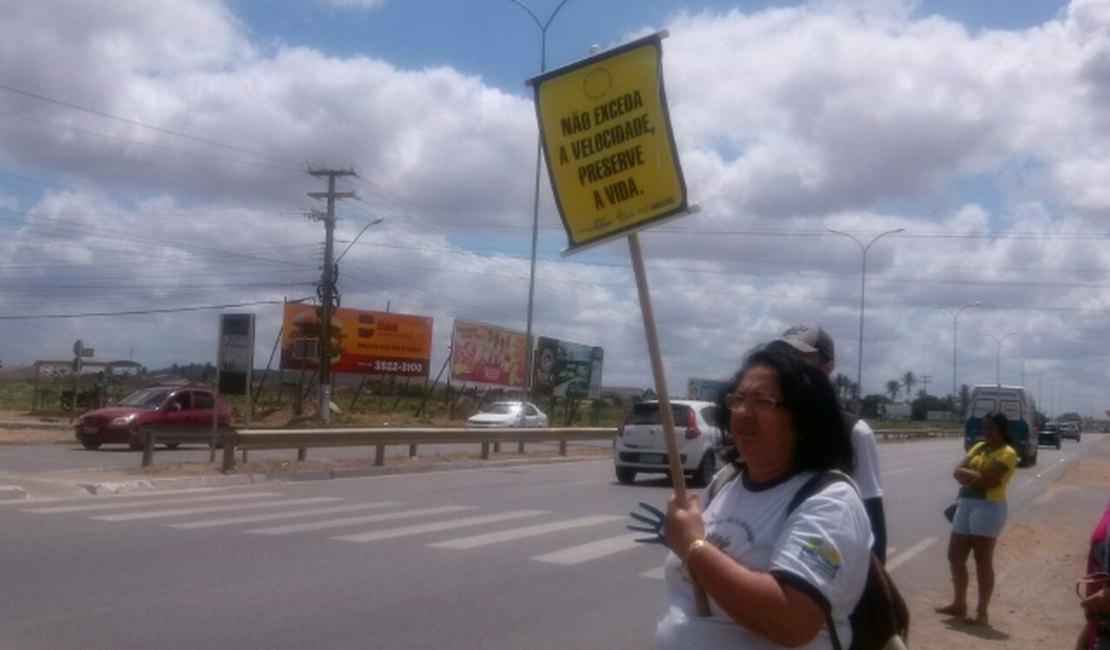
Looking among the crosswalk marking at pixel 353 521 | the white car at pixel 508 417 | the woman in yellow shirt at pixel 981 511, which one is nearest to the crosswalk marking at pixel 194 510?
the crosswalk marking at pixel 353 521

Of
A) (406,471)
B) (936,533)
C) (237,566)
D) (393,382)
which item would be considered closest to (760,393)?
(237,566)

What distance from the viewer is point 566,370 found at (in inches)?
2660

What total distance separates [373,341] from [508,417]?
21.3 m

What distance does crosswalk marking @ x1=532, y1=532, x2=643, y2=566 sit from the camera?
44.2 ft

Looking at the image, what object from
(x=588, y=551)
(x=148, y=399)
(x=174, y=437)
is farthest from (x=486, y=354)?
(x=588, y=551)

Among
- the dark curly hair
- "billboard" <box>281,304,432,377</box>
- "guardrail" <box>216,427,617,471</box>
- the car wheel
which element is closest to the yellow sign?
the dark curly hair

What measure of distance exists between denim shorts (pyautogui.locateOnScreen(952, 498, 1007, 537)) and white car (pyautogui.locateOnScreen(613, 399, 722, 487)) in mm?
12959

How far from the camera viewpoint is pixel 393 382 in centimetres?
6938

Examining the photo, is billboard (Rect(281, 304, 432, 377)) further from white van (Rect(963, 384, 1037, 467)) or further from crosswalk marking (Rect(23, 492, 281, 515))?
crosswalk marking (Rect(23, 492, 281, 515))

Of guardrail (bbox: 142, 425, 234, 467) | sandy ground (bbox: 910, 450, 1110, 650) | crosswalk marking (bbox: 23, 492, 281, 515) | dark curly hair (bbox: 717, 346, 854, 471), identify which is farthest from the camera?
guardrail (bbox: 142, 425, 234, 467)

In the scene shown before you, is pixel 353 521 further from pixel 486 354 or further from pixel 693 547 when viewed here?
pixel 486 354

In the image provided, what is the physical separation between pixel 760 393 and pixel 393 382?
2624 inches

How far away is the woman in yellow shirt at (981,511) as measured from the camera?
34.8 ft

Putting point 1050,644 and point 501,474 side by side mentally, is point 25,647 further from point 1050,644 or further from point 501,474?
point 501,474
